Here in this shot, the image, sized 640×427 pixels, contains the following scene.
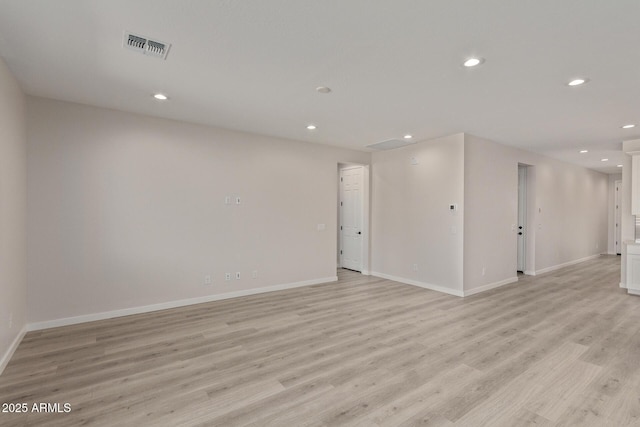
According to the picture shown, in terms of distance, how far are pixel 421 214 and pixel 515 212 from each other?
207cm

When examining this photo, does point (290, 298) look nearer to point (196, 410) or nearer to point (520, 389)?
point (196, 410)

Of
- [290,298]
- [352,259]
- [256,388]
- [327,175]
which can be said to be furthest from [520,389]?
[352,259]

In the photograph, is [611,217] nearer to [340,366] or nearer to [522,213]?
[522,213]

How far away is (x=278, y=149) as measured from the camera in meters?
5.57

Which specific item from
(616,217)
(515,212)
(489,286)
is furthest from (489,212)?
(616,217)

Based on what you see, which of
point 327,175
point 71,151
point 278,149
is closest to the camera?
point 71,151

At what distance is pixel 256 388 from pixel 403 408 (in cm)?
115

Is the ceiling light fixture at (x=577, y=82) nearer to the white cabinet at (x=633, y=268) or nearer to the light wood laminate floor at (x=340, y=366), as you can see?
the light wood laminate floor at (x=340, y=366)

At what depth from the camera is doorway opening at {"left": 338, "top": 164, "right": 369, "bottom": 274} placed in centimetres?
695

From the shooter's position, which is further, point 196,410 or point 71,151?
point 71,151

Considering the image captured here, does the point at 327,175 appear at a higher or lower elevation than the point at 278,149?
lower

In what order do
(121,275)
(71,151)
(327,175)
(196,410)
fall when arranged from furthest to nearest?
(327,175), (121,275), (71,151), (196,410)

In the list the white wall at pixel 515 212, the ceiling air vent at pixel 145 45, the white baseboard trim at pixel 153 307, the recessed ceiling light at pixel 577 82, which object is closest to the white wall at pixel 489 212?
the white wall at pixel 515 212

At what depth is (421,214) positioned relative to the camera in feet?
19.2
